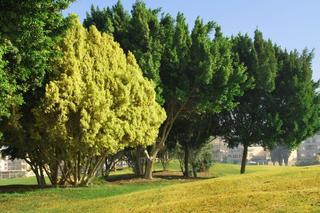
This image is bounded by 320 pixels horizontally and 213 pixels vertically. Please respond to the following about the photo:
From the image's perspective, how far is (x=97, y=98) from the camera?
1207 inches

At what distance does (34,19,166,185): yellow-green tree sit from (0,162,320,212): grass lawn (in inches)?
110

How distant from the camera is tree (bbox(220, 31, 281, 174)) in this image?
4869cm

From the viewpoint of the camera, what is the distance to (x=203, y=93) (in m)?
40.6

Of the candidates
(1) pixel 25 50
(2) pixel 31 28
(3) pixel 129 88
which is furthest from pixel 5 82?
(3) pixel 129 88

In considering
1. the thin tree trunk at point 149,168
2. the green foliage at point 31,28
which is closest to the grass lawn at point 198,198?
Result: the green foliage at point 31,28

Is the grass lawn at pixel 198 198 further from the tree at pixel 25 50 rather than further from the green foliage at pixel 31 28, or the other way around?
the green foliage at pixel 31 28

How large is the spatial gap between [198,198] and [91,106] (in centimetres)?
1158

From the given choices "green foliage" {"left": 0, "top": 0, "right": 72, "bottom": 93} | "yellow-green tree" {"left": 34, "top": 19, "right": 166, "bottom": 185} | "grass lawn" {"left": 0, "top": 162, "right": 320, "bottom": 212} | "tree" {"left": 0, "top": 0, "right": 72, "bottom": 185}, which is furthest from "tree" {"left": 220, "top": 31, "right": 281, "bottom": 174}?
"green foliage" {"left": 0, "top": 0, "right": 72, "bottom": 93}

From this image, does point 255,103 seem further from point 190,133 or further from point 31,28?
point 31,28

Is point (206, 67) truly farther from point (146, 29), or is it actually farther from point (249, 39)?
point (249, 39)

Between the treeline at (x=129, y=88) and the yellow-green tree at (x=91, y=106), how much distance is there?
0.07 metres

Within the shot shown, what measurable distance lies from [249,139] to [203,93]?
12.9m

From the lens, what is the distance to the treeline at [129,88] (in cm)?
2288

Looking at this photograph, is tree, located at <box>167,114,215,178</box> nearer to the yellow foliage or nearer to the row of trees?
the row of trees
